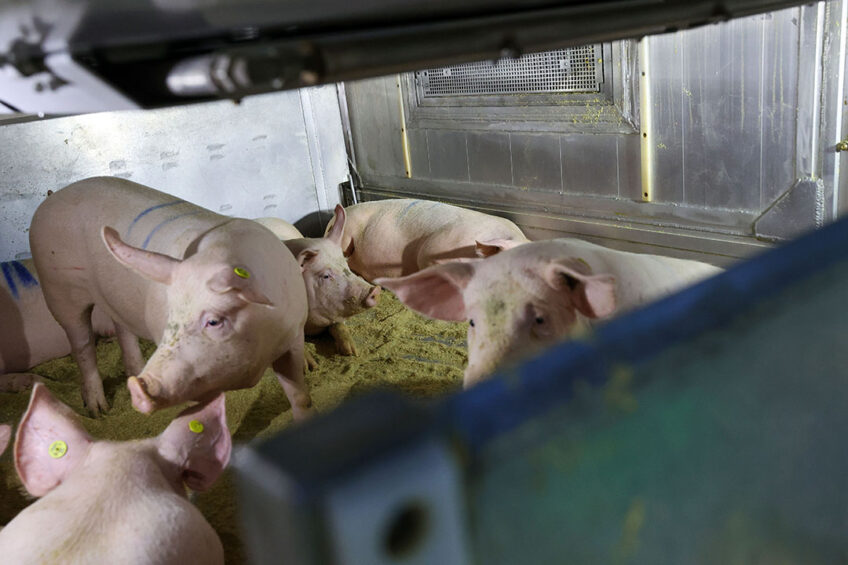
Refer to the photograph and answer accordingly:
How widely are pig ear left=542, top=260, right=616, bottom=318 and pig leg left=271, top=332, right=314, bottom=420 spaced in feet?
4.93

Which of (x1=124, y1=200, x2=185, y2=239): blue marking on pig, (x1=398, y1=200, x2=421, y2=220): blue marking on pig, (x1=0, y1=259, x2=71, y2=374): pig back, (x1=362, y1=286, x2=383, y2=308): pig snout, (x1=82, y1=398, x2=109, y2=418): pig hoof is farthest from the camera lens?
(x1=398, y1=200, x2=421, y2=220): blue marking on pig

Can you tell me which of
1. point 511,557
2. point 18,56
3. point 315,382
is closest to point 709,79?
point 315,382

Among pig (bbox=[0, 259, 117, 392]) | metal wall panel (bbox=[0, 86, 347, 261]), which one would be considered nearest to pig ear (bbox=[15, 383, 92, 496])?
pig (bbox=[0, 259, 117, 392])

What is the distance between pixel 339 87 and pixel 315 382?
2.87 m

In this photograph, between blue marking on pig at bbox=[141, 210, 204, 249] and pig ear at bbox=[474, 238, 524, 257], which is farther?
pig ear at bbox=[474, 238, 524, 257]

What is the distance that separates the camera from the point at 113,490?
6.35 ft

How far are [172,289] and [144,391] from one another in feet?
1.39

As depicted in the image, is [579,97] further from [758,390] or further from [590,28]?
[758,390]

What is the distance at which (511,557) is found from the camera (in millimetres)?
523

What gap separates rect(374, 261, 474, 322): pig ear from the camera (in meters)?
2.03

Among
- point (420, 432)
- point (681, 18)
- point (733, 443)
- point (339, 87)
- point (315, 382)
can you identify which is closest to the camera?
point (420, 432)

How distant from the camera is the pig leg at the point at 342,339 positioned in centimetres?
417

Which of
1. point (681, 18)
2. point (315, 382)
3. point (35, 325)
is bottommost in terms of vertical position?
point (315, 382)

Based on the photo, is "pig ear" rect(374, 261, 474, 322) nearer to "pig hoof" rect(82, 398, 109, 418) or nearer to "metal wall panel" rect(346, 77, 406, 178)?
"pig hoof" rect(82, 398, 109, 418)
